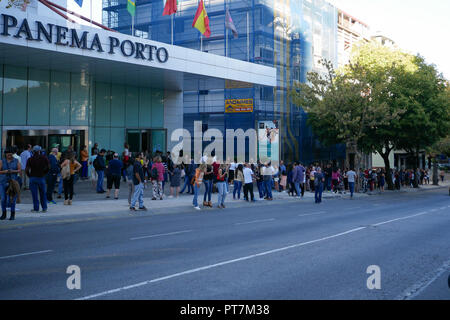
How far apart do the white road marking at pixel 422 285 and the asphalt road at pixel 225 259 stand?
0.01 metres

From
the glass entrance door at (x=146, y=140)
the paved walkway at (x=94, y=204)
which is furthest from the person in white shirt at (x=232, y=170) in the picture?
the glass entrance door at (x=146, y=140)

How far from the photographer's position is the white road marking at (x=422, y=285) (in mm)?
5953

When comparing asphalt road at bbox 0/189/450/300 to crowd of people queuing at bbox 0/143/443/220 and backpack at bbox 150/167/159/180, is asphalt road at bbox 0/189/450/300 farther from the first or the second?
backpack at bbox 150/167/159/180

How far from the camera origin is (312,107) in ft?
118

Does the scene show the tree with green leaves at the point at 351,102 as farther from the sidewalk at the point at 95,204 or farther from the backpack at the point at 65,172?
the backpack at the point at 65,172

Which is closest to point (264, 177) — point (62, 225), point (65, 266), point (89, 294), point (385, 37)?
point (62, 225)

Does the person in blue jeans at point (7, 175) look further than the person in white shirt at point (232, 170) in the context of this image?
No

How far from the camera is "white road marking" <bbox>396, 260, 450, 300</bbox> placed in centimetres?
595

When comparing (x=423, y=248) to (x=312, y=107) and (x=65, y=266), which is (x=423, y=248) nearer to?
(x=65, y=266)

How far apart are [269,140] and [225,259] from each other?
1116 inches

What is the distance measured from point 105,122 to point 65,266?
71.7ft

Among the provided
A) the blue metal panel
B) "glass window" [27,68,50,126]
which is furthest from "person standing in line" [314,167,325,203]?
"glass window" [27,68,50,126]

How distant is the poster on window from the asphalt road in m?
22.2

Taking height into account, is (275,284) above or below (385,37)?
below
